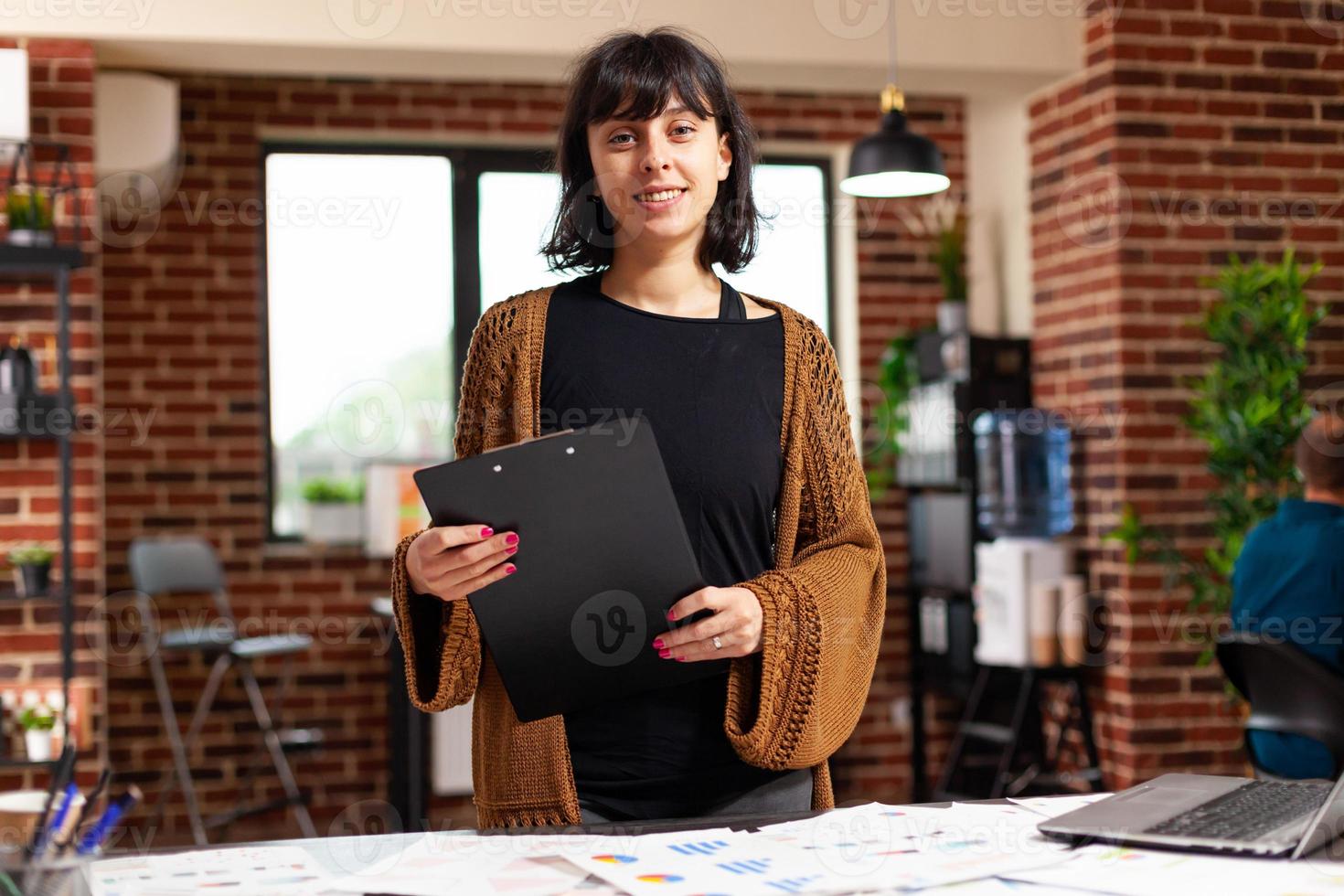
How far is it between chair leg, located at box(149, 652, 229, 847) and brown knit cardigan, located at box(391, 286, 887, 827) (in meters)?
3.44

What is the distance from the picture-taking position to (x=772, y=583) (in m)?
1.40

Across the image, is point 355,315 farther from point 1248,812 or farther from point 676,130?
point 1248,812

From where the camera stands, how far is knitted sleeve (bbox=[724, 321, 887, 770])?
139 cm

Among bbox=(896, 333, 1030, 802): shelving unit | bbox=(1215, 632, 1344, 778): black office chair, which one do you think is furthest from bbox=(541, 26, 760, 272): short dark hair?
bbox=(896, 333, 1030, 802): shelving unit

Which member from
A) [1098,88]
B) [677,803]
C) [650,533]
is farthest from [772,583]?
[1098,88]

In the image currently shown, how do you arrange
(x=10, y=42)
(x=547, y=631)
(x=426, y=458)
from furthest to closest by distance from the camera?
1. (x=426, y=458)
2. (x=10, y=42)
3. (x=547, y=631)

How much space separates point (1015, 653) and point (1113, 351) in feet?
3.32

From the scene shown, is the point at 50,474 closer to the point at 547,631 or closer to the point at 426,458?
the point at 426,458

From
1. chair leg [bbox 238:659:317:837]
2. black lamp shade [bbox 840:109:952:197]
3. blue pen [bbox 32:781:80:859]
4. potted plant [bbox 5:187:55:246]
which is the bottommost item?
chair leg [bbox 238:659:317:837]

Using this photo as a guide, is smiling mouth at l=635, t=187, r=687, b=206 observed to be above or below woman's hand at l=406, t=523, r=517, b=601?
above

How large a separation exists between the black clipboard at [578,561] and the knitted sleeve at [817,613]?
2.8 inches

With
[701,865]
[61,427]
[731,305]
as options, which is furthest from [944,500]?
[701,865]

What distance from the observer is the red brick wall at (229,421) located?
4.89 m

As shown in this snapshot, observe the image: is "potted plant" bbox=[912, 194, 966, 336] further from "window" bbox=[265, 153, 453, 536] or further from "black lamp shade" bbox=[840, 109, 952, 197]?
"window" bbox=[265, 153, 453, 536]
